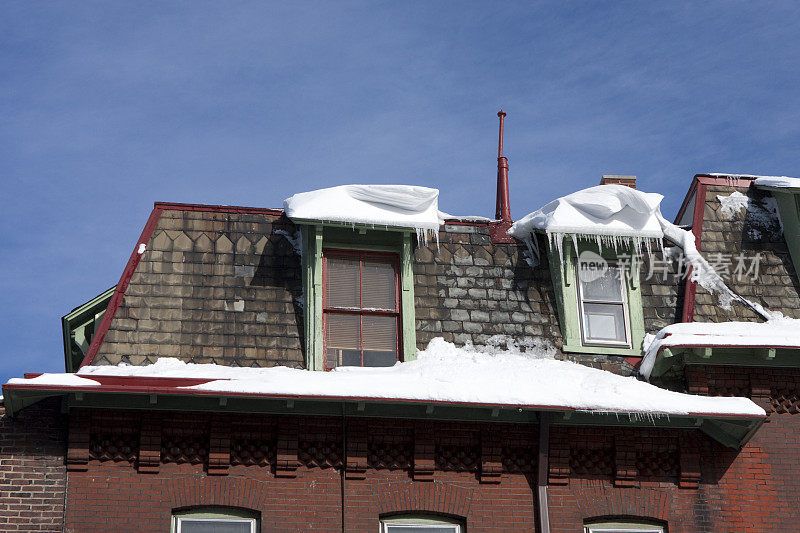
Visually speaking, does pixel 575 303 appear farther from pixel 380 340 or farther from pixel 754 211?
pixel 754 211

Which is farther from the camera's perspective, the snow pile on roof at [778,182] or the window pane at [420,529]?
the snow pile on roof at [778,182]

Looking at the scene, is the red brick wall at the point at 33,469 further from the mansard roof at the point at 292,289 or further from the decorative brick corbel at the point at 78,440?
the mansard roof at the point at 292,289

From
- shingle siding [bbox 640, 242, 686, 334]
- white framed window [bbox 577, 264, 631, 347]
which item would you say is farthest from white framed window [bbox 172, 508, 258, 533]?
shingle siding [bbox 640, 242, 686, 334]

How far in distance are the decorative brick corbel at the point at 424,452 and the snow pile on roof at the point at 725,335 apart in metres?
3.00

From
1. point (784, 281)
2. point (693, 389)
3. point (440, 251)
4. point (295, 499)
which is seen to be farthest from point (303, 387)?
point (784, 281)

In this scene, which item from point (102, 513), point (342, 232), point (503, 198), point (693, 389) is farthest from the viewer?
point (503, 198)

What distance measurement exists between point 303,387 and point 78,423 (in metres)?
2.56

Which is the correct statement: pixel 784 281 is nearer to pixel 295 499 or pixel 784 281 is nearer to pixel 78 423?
pixel 295 499

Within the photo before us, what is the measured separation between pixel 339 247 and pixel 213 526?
417 centimetres

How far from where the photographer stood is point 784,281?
51.7ft

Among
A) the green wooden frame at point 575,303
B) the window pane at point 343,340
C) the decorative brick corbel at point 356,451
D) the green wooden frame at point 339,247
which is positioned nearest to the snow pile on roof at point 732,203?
the green wooden frame at point 575,303

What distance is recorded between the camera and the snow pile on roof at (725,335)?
1396 cm

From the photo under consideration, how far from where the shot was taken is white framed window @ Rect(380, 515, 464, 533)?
13.1m

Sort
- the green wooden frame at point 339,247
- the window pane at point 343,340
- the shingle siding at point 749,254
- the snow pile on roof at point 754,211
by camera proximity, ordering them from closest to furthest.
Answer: the green wooden frame at point 339,247, the window pane at point 343,340, the shingle siding at point 749,254, the snow pile on roof at point 754,211
